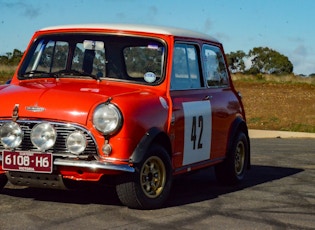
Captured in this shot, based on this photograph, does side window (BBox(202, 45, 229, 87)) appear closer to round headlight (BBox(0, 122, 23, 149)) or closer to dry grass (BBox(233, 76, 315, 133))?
round headlight (BBox(0, 122, 23, 149))

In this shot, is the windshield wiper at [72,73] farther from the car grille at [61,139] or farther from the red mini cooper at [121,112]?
the car grille at [61,139]

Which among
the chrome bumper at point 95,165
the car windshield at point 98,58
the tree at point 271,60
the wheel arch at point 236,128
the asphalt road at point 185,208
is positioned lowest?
the asphalt road at point 185,208

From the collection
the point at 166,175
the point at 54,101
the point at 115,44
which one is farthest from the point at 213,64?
the point at 54,101

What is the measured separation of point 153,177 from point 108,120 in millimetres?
816

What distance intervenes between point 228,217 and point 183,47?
2133 millimetres

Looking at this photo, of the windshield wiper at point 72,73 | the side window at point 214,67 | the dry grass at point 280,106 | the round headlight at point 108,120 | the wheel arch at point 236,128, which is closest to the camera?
the round headlight at point 108,120

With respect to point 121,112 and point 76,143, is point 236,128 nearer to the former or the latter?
point 121,112

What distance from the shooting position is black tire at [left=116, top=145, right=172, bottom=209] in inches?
247

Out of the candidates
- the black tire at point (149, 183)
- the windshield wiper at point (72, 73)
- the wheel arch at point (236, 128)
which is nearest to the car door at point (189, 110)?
the black tire at point (149, 183)

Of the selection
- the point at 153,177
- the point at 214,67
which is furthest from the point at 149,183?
the point at 214,67

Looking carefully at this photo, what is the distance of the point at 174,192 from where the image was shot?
778cm

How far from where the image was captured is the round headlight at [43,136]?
20.2 feet

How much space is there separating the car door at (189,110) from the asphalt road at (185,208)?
1.59ft

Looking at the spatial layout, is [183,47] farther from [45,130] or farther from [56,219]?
[56,219]
